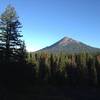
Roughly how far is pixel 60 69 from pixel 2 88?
187 ft

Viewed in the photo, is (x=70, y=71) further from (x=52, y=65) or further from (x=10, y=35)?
(x=10, y=35)

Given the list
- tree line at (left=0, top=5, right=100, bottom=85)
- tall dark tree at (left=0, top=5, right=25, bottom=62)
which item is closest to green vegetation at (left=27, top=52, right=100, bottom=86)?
tree line at (left=0, top=5, right=100, bottom=85)

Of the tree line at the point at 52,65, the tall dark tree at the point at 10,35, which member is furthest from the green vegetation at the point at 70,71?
the tall dark tree at the point at 10,35

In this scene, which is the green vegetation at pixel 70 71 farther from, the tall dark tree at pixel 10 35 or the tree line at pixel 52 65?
the tall dark tree at pixel 10 35

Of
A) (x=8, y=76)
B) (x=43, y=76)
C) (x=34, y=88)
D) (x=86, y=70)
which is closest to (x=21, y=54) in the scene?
(x=34, y=88)

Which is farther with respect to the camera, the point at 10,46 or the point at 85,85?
the point at 85,85

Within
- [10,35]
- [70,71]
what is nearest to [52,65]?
[70,71]

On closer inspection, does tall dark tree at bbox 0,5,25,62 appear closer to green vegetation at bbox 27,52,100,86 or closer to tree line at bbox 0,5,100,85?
tree line at bbox 0,5,100,85

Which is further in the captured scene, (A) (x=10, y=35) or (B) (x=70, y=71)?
(B) (x=70, y=71)

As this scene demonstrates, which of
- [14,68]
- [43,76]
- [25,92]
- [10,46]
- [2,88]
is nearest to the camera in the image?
[2,88]

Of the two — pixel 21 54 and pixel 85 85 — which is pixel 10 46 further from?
pixel 85 85

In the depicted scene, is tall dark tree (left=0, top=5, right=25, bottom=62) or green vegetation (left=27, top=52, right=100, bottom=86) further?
green vegetation (left=27, top=52, right=100, bottom=86)

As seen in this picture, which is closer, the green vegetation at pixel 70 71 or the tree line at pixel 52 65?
the tree line at pixel 52 65

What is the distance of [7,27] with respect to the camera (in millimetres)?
48406
